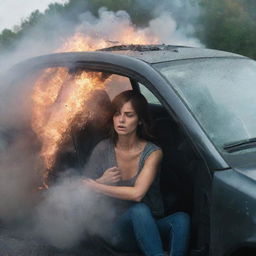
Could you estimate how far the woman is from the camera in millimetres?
3342

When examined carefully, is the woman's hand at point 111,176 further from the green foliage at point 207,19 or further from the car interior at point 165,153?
the green foliage at point 207,19

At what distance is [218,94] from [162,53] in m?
0.56

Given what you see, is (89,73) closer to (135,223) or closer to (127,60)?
(127,60)

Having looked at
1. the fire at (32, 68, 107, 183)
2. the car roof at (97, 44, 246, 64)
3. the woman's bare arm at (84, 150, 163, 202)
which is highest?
the car roof at (97, 44, 246, 64)

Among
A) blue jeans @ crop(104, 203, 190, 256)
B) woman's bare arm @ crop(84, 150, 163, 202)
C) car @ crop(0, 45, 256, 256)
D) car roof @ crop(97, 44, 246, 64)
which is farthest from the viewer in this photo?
car roof @ crop(97, 44, 246, 64)

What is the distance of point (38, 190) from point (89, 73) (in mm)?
1007

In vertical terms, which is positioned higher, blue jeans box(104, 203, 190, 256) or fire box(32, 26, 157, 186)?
fire box(32, 26, 157, 186)

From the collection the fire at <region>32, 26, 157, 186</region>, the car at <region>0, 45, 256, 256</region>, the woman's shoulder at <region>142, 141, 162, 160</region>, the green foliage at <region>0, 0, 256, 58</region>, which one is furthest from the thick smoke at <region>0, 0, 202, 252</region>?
the green foliage at <region>0, 0, 256, 58</region>

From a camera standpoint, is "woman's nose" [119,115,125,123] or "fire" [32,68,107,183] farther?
"fire" [32,68,107,183]

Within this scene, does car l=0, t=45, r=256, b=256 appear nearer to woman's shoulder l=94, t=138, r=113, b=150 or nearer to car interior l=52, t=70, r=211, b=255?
car interior l=52, t=70, r=211, b=255

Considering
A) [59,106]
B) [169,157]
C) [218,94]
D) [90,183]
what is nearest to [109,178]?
[90,183]

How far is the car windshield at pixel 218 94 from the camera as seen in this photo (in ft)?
10.1

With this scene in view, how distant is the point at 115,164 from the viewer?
366 cm

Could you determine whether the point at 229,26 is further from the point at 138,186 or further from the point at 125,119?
the point at 138,186
